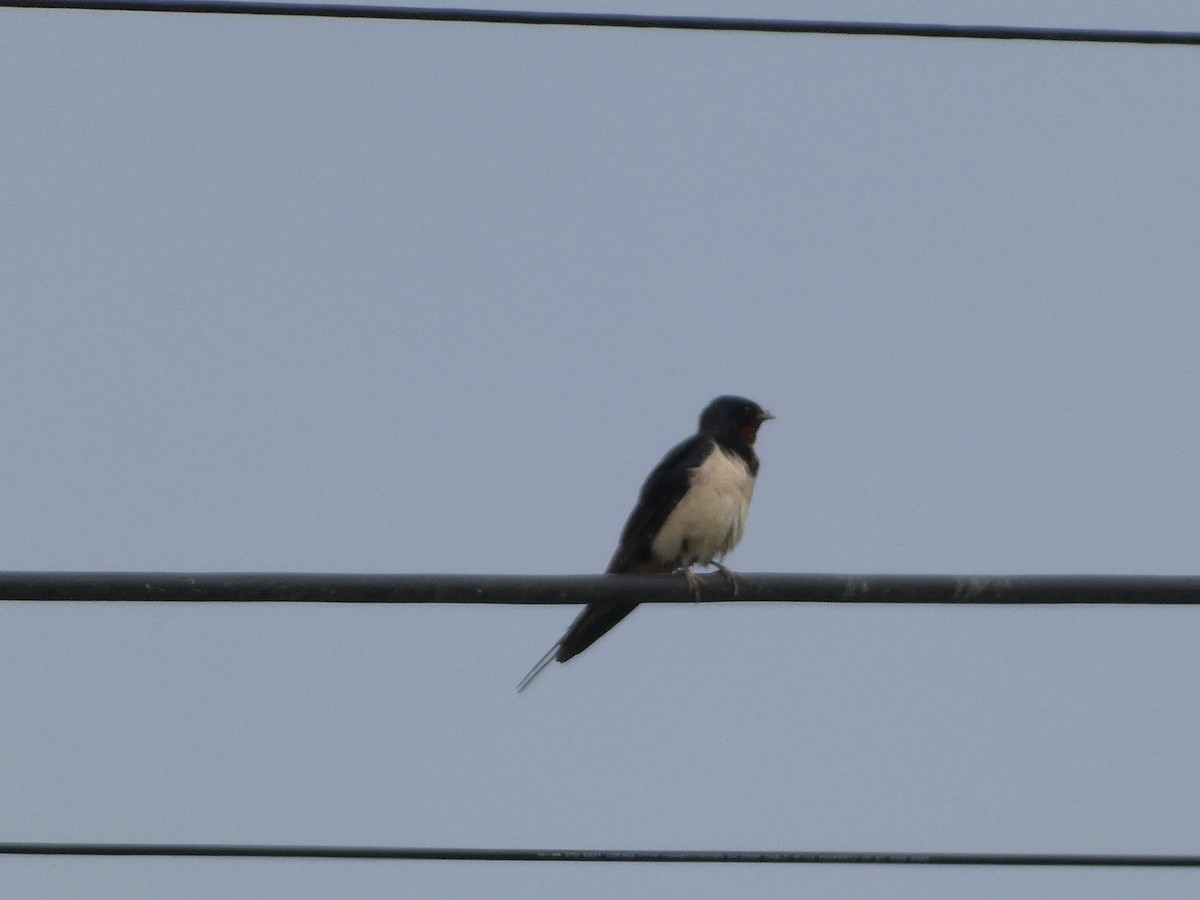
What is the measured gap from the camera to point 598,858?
17.3 feet

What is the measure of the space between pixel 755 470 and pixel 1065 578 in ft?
15.5

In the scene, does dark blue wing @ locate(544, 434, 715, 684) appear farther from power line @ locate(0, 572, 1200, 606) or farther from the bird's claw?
power line @ locate(0, 572, 1200, 606)

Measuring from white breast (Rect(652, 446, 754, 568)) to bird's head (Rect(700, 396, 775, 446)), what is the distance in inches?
23.7

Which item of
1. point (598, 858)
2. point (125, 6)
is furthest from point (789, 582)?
point (125, 6)

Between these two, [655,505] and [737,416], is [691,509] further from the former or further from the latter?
[737,416]

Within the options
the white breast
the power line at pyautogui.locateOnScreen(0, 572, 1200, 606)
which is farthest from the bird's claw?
the white breast

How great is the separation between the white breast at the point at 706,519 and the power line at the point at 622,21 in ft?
12.2

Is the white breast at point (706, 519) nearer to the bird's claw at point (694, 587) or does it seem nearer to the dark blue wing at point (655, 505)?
the dark blue wing at point (655, 505)

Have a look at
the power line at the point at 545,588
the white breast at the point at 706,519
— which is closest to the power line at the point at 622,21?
the power line at the point at 545,588

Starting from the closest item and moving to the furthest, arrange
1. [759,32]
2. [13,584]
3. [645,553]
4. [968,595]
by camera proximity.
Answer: [13,584]
[968,595]
[759,32]
[645,553]

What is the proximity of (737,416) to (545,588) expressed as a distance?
513cm

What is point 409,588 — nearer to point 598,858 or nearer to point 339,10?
point 598,858

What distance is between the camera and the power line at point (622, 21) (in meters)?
5.82

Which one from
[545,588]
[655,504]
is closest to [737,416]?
[655,504]
